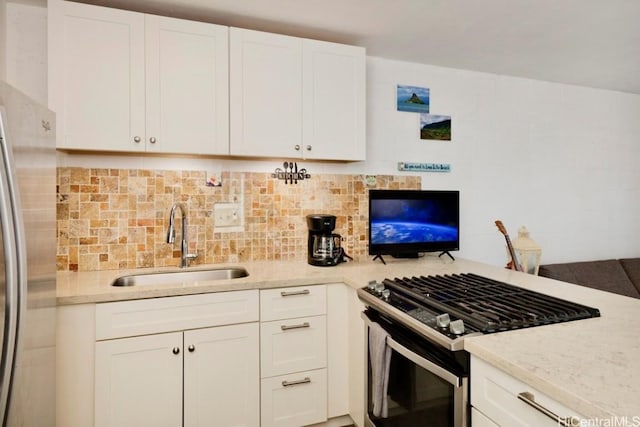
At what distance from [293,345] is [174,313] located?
0.63m

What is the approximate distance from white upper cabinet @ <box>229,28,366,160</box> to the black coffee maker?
15.9 inches

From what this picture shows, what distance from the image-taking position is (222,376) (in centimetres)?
173

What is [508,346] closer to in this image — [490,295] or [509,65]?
[490,295]

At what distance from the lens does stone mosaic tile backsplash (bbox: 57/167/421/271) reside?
201cm

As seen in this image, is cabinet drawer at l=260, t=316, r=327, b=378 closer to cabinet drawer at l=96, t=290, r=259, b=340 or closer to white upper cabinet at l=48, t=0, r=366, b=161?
cabinet drawer at l=96, t=290, r=259, b=340

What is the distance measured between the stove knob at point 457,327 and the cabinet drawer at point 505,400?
3.3 inches

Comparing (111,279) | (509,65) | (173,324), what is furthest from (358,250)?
(509,65)

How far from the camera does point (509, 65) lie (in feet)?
9.12

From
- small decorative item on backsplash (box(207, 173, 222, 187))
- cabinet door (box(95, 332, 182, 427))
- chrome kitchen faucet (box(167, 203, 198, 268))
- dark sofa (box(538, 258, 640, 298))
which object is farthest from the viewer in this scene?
dark sofa (box(538, 258, 640, 298))

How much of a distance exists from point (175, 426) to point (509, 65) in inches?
129

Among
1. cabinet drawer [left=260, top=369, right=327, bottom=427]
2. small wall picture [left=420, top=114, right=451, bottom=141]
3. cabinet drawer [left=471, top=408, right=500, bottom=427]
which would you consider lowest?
cabinet drawer [left=260, top=369, right=327, bottom=427]

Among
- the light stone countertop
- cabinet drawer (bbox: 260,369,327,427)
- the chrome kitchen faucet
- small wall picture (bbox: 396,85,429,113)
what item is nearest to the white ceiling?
small wall picture (bbox: 396,85,429,113)

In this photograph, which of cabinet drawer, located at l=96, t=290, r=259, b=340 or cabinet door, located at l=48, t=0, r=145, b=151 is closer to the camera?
cabinet drawer, located at l=96, t=290, r=259, b=340

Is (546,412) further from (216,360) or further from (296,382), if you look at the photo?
(216,360)
